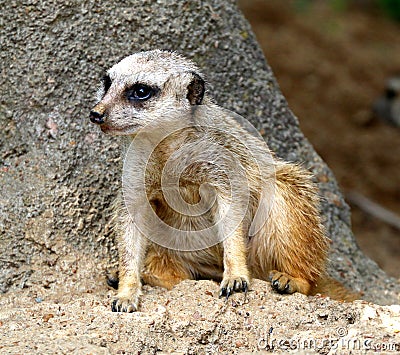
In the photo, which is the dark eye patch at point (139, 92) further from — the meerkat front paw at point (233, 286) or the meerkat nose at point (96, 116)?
the meerkat front paw at point (233, 286)

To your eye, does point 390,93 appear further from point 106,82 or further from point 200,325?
point 200,325

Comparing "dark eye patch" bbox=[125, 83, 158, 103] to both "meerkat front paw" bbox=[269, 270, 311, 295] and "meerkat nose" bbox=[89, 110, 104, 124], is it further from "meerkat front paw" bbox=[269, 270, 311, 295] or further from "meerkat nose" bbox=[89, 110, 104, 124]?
"meerkat front paw" bbox=[269, 270, 311, 295]

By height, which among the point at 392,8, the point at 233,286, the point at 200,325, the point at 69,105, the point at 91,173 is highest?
the point at 392,8

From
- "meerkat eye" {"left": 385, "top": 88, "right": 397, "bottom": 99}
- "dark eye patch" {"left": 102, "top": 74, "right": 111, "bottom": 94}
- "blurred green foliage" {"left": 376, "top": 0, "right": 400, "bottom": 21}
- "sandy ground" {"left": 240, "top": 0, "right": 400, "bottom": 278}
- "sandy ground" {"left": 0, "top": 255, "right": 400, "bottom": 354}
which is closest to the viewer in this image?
"sandy ground" {"left": 0, "top": 255, "right": 400, "bottom": 354}

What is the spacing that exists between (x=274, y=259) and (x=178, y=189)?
584 millimetres

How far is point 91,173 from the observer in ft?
12.7

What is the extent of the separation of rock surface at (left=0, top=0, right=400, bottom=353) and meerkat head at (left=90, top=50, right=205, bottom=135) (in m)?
0.51

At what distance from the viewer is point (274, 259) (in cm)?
365

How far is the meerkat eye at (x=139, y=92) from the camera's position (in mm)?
3303

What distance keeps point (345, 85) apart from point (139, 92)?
22.2 ft

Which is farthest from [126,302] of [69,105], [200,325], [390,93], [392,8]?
[392,8]

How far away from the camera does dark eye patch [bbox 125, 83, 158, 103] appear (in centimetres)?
330

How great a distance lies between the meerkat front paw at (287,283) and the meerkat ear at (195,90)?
86 centimetres

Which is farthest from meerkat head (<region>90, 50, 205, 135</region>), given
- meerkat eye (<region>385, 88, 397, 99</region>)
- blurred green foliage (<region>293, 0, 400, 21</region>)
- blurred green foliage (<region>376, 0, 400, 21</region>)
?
blurred green foliage (<region>376, 0, 400, 21</region>)
